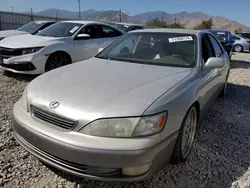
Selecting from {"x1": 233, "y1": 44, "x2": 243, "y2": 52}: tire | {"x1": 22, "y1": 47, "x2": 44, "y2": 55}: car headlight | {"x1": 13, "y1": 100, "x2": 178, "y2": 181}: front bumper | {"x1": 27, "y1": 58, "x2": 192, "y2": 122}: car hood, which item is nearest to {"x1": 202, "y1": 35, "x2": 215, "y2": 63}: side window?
{"x1": 27, "y1": 58, "x2": 192, "y2": 122}: car hood

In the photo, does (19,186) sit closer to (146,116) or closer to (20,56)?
(146,116)

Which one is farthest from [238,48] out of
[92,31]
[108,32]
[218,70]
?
[218,70]

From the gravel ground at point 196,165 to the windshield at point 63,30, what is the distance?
8.84 ft

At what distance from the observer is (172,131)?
2.04 meters

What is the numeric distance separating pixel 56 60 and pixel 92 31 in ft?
5.10

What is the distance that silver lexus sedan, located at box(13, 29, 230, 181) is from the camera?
1.76m

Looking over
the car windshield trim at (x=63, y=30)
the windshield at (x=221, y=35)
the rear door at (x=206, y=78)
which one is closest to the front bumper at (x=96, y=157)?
the rear door at (x=206, y=78)

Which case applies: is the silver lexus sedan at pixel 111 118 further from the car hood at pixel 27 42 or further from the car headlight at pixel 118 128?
the car hood at pixel 27 42

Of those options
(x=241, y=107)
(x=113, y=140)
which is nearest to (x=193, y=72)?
(x=113, y=140)

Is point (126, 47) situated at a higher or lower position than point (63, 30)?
higher

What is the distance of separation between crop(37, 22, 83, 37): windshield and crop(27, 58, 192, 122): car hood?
3.45 m

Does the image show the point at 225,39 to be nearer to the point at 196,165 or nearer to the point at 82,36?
the point at 82,36

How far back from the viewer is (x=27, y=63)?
5.05 m

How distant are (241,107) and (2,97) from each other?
4577 millimetres
